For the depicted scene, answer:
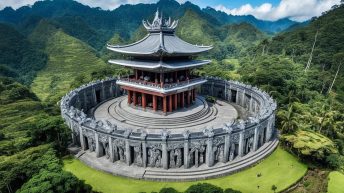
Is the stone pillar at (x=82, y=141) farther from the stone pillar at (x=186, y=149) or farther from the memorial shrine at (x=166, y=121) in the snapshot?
the stone pillar at (x=186, y=149)

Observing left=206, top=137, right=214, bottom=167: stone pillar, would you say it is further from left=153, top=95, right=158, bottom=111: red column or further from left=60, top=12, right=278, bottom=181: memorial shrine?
left=153, top=95, right=158, bottom=111: red column

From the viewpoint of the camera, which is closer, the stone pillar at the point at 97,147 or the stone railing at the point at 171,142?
the stone railing at the point at 171,142

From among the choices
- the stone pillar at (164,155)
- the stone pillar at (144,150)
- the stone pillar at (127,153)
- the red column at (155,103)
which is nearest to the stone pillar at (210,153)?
the stone pillar at (164,155)

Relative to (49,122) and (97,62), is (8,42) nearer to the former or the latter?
(97,62)

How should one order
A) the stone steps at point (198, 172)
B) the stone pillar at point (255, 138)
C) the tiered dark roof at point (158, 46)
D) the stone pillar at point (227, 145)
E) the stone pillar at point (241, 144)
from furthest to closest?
the tiered dark roof at point (158, 46), the stone pillar at point (255, 138), the stone pillar at point (241, 144), the stone pillar at point (227, 145), the stone steps at point (198, 172)

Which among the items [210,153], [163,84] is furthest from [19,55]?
[210,153]

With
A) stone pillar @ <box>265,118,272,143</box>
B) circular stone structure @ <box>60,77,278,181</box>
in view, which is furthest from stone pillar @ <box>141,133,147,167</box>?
stone pillar @ <box>265,118,272,143</box>
